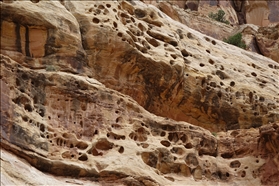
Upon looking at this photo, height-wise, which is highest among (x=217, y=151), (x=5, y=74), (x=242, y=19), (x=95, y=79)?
(x=5, y=74)

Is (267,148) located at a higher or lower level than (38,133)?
lower

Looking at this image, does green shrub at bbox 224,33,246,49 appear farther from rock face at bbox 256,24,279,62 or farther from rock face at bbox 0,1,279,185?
rock face at bbox 0,1,279,185

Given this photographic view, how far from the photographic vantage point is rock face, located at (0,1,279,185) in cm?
1348

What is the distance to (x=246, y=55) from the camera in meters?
21.7

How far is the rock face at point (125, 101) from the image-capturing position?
44.2 feet

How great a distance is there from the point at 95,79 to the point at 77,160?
3.17 metres

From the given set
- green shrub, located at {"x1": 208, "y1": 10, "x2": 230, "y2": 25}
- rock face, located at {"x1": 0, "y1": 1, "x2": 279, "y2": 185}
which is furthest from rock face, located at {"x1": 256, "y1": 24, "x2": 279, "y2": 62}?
rock face, located at {"x1": 0, "y1": 1, "x2": 279, "y2": 185}

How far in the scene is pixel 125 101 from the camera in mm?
15406

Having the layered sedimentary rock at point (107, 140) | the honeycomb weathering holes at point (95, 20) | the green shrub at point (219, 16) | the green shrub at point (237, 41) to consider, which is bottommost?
the green shrub at point (219, 16)

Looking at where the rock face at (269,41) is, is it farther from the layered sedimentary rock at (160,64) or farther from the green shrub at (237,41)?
the layered sedimentary rock at (160,64)

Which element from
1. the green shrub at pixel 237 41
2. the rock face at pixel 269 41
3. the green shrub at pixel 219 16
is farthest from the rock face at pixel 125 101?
the green shrub at pixel 219 16

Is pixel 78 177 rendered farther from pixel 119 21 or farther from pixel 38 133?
pixel 119 21

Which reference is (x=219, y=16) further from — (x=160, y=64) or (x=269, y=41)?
(x=160, y=64)

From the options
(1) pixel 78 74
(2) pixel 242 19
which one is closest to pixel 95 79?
(1) pixel 78 74
